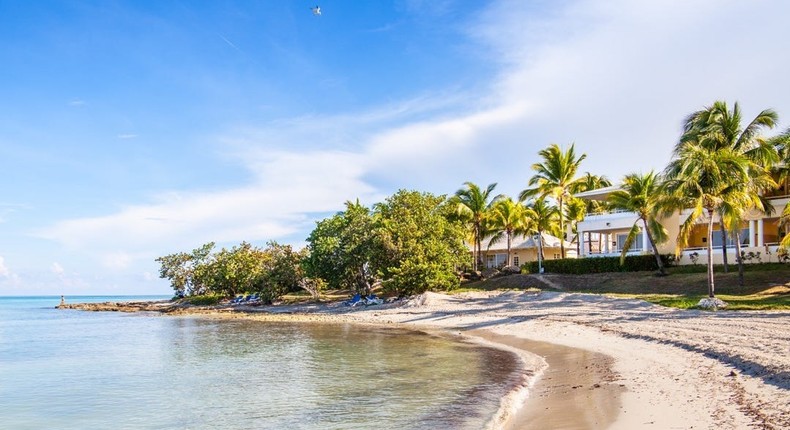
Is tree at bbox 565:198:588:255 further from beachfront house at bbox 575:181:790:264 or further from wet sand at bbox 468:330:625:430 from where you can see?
wet sand at bbox 468:330:625:430

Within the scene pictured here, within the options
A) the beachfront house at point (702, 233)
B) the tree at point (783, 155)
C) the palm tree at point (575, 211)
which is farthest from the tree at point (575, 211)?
the tree at point (783, 155)

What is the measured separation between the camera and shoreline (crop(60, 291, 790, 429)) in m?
8.96

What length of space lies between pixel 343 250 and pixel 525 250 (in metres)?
18.9

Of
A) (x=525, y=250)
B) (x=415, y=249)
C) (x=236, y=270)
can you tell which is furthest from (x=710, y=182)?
(x=236, y=270)

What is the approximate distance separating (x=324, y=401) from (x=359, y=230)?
28.8 metres

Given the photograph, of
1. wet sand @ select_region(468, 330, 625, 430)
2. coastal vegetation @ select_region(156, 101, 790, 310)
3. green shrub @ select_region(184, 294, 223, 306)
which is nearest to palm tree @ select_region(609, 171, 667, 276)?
coastal vegetation @ select_region(156, 101, 790, 310)

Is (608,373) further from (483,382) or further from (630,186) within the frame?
(630,186)

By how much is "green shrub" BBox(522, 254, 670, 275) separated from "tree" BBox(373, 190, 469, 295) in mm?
6178

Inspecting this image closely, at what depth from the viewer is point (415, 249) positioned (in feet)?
126

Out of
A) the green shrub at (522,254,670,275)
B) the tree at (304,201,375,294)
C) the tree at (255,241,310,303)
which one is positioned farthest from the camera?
the tree at (255,241,310,303)

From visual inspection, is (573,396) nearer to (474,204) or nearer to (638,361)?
(638,361)

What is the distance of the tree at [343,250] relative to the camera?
41.2 metres

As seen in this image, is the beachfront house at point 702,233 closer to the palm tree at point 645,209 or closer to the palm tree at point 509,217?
the palm tree at point 645,209

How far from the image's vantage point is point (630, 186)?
36.0 m
